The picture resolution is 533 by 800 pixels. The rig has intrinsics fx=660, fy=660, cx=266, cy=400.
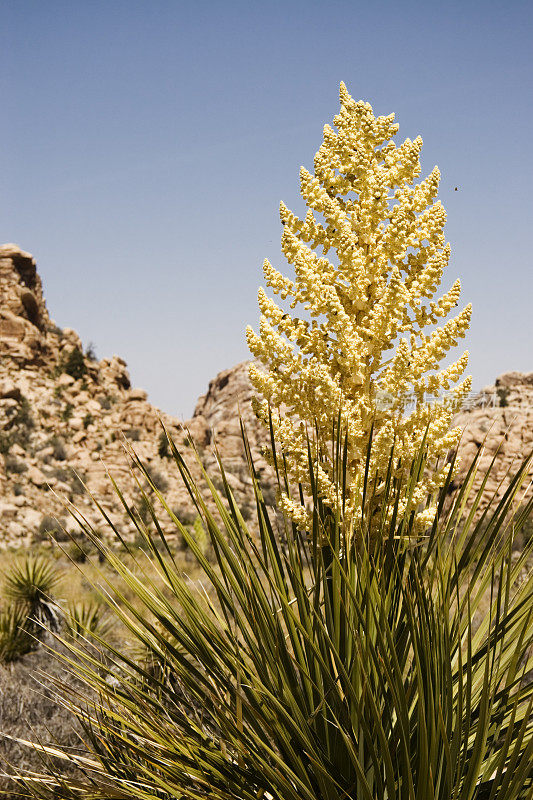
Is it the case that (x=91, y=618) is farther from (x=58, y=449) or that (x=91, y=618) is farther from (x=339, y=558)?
(x=58, y=449)

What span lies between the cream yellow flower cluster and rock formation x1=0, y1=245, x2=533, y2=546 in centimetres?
1926

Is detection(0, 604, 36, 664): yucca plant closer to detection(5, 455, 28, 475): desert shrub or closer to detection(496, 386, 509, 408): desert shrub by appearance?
detection(5, 455, 28, 475): desert shrub

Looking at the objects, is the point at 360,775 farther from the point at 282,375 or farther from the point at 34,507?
the point at 34,507

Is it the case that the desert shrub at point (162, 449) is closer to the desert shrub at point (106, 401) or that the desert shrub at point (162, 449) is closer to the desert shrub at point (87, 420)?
the desert shrub at point (87, 420)

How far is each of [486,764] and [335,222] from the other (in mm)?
2132

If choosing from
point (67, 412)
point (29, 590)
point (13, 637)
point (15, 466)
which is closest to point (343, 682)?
point (13, 637)

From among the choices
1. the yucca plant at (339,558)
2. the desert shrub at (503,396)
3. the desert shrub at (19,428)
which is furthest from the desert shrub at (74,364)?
the yucca plant at (339,558)

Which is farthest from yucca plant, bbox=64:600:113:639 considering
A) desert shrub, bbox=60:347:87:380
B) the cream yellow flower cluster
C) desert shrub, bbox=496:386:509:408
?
desert shrub, bbox=60:347:87:380

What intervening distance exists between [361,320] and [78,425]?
27.8m

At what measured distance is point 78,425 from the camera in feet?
95.8

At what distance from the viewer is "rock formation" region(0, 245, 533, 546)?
23.6 m

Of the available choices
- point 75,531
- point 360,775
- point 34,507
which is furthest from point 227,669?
point 34,507

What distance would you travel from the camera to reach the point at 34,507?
2355 cm

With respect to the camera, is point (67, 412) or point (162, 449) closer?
point (162, 449)
